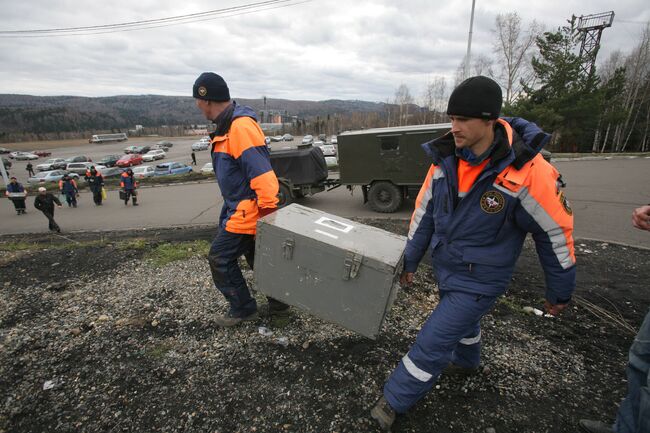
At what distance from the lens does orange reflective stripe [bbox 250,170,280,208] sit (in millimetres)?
2438

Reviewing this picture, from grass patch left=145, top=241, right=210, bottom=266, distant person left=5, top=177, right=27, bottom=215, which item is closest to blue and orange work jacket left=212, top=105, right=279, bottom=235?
grass patch left=145, top=241, right=210, bottom=266

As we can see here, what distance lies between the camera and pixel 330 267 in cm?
214

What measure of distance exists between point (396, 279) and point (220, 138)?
5.76ft

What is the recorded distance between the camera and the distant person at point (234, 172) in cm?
245

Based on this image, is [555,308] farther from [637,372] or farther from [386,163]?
[386,163]

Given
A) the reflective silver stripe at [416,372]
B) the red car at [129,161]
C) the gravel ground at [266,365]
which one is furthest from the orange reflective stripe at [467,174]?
the red car at [129,161]

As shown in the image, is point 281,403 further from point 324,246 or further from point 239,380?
point 324,246

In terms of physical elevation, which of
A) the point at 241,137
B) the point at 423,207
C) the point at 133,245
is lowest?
the point at 133,245

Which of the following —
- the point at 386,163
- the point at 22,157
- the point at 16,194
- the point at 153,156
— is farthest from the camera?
A: the point at 22,157

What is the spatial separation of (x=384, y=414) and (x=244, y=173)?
1960 millimetres

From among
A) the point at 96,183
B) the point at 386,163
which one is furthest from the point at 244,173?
the point at 96,183

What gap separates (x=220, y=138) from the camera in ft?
8.31

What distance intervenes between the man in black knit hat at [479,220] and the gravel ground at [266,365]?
0.52 metres

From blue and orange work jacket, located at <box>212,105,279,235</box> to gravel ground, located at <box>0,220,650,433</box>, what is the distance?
1144 millimetres
